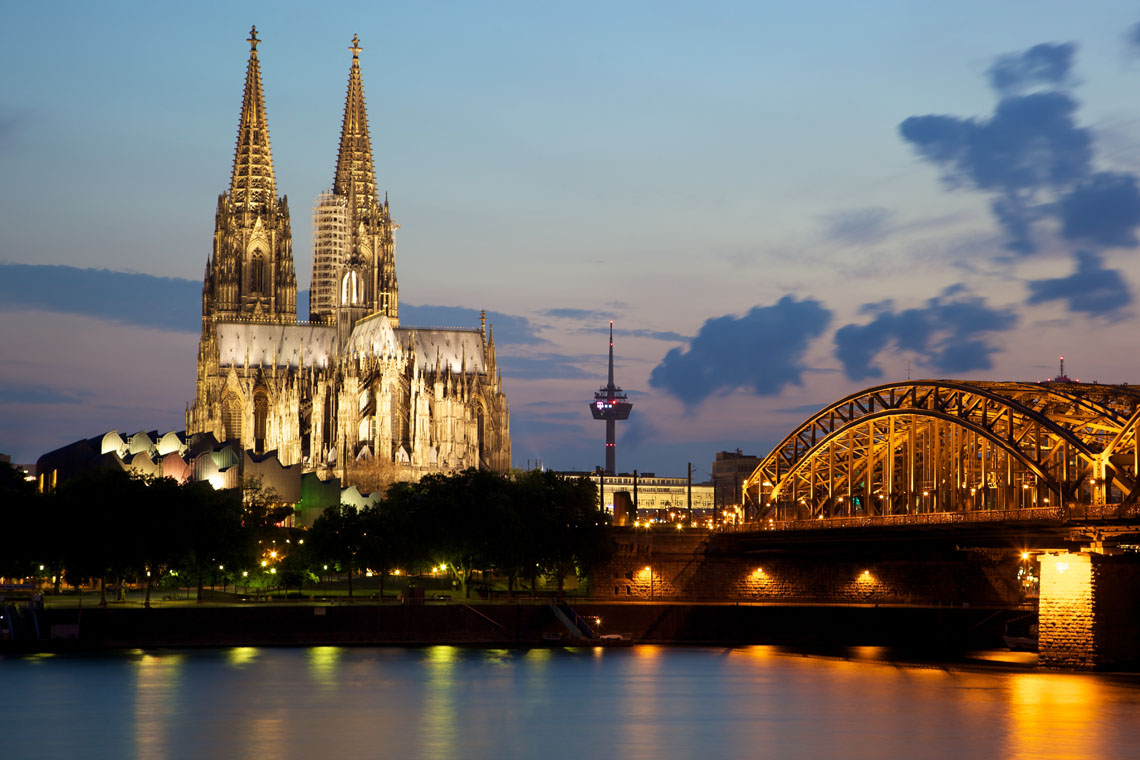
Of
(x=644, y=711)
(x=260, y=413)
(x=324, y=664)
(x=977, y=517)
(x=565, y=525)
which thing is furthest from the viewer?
(x=260, y=413)

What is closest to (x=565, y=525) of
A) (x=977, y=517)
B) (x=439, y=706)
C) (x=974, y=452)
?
(x=974, y=452)

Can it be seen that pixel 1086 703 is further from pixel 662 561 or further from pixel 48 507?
pixel 48 507

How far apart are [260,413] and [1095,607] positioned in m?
136

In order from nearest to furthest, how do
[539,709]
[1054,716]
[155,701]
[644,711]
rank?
1. [1054,716]
2. [644,711]
3. [155,701]
4. [539,709]

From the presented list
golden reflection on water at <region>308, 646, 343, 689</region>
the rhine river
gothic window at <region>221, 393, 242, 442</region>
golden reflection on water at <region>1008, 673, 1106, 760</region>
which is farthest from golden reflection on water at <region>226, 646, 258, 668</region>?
gothic window at <region>221, 393, 242, 442</region>

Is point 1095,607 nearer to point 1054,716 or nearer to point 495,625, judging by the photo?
point 1054,716

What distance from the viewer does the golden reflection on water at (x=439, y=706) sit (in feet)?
197

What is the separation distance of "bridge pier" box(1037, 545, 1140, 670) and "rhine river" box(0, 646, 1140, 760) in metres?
1.71

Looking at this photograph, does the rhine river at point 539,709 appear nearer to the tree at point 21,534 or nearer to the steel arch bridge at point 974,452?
the steel arch bridge at point 974,452

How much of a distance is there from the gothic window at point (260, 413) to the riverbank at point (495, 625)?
99886mm

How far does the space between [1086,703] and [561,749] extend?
69.5 ft

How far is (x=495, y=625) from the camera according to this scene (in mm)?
97000

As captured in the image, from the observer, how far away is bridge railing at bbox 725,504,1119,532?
7431 cm

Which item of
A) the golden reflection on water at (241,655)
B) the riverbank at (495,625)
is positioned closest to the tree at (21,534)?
the riverbank at (495,625)
